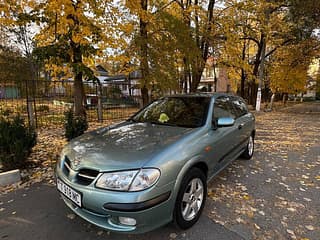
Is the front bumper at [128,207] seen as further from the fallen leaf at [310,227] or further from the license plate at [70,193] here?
the fallen leaf at [310,227]

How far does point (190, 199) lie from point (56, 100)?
8.86 meters

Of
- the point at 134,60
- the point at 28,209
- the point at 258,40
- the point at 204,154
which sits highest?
the point at 258,40

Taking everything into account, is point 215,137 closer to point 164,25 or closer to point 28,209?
point 28,209

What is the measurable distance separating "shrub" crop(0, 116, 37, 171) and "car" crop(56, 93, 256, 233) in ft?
5.64

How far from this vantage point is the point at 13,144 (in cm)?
369

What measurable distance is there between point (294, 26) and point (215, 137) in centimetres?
1390

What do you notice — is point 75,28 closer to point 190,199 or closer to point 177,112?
point 177,112

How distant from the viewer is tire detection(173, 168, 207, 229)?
2209 mm

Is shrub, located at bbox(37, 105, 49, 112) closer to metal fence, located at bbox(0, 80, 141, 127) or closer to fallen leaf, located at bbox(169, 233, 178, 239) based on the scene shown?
metal fence, located at bbox(0, 80, 141, 127)

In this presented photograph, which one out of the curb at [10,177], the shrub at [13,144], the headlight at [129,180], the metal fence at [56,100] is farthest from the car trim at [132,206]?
the metal fence at [56,100]

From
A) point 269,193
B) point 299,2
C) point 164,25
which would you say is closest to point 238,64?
point 299,2

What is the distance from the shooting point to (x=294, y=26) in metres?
13.0

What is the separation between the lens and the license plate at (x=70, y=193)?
206 cm

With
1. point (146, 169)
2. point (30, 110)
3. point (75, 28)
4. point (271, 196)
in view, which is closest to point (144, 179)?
point (146, 169)
